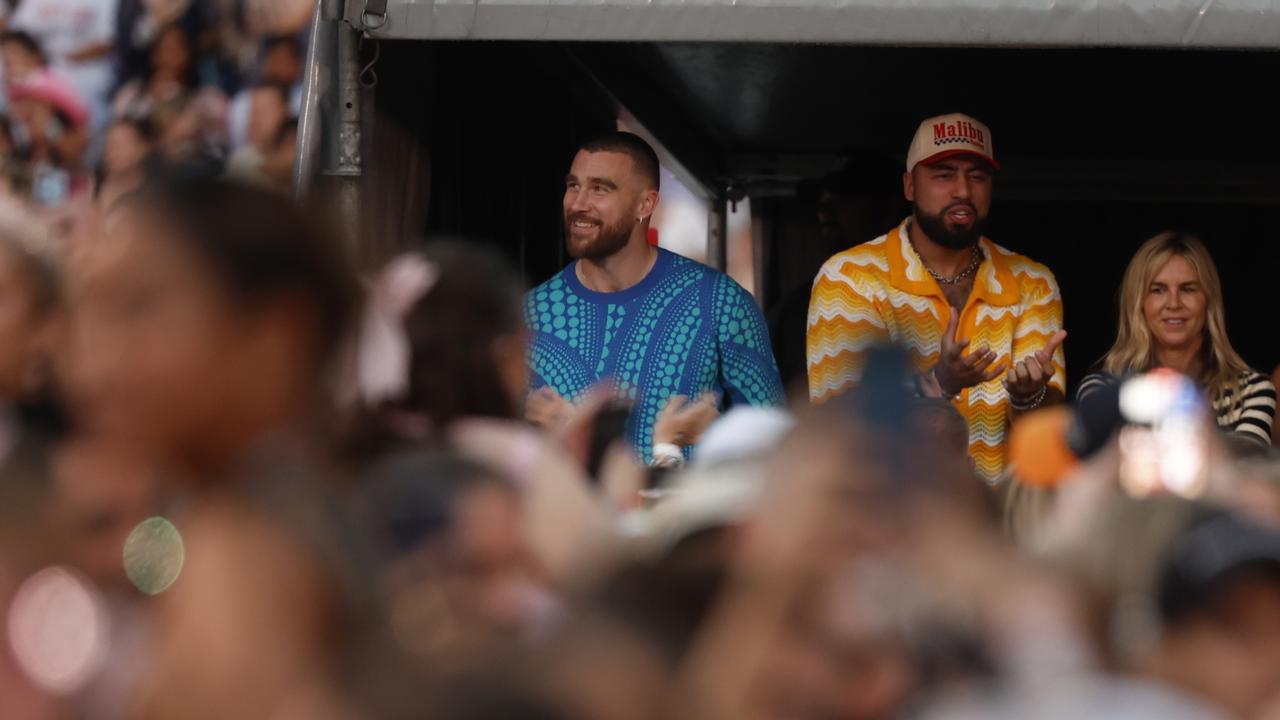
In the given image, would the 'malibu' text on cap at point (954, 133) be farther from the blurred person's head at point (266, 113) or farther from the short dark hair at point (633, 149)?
the blurred person's head at point (266, 113)

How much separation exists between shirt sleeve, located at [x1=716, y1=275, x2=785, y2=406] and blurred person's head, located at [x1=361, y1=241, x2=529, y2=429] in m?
1.95

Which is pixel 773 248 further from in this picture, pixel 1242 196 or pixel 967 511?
pixel 967 511

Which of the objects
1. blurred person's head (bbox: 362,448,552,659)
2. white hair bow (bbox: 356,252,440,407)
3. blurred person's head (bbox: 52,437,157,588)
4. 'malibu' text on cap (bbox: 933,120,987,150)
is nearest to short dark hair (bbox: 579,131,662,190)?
'malibu' text on cap (bbox: 933,120,987,150)

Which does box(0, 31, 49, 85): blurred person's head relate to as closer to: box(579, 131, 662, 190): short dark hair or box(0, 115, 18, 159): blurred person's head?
box(0, 115, 18, 159): blurred person's head

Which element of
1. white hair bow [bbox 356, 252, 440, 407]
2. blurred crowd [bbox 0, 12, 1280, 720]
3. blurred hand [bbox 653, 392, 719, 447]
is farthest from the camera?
blurred hand [bbox 653, 392, 719, 447]

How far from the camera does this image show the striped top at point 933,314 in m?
4.12

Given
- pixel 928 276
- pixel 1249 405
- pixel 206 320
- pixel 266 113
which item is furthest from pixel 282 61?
pixel 206 320

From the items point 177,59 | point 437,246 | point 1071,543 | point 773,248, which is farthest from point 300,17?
point 773,248

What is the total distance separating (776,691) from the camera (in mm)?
1363

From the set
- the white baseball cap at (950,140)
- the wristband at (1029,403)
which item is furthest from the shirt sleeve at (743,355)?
the white baseball cap at (950,140)

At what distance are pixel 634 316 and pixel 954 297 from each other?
860 millimetres

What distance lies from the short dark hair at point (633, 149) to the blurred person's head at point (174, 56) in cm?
104

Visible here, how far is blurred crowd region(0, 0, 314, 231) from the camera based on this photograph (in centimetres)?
403

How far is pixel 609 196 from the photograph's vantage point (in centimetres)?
432
